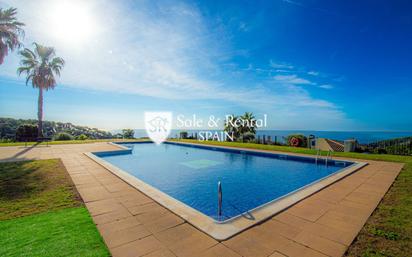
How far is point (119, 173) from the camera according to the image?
20.6 ft

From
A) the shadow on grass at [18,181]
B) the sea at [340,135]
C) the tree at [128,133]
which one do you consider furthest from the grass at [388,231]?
the tree at [128,133]

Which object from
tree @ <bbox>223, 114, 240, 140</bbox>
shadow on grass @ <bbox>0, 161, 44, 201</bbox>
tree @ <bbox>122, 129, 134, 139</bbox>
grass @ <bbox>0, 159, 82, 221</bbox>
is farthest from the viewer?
tree @ <bbox>223, 114, 240, 140</bbox>

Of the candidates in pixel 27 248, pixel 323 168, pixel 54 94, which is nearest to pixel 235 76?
pixel 323 168

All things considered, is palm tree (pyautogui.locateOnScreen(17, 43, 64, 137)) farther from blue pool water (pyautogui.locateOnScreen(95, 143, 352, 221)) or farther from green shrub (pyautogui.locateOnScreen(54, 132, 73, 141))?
blue pool water (pyautogui.locateOnScreen(95, 143, 352, 221))

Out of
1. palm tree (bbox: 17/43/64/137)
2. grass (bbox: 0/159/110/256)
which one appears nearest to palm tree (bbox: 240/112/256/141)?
grass (bbox: 0/159/110/256)

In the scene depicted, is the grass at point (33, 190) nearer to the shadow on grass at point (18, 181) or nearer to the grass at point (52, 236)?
the shadow on grass at point (18, 181)

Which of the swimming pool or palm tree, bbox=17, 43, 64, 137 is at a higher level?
palm tree, bbox=17, 43, 64, 137

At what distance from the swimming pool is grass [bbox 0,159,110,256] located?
1.46 metres

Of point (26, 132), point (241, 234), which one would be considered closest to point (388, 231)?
point (241, 234)

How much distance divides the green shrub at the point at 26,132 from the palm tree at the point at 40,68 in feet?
1.33

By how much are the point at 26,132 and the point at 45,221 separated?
18.7 metres

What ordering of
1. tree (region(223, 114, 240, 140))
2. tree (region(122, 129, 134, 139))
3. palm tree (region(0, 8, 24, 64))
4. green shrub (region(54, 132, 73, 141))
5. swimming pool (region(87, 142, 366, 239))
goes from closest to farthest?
swimming pool (region(87, 142, 366, 239))
palm tree (region(0, 8, 24, 64))
green shrub (region(54, 132, 73, 141))
tree (region(122, 129, 134, 139))
tree (region(223, 114, 240, 140))

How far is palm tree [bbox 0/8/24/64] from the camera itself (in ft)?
39.7

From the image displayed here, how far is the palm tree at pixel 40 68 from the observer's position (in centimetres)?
1655
